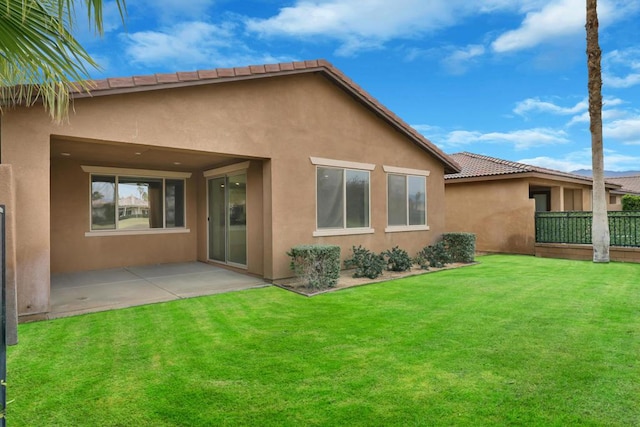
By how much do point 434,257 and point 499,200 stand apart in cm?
627

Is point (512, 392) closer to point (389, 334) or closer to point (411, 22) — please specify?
point (389, 334)

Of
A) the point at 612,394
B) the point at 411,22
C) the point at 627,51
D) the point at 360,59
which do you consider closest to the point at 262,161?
the point at 612,394

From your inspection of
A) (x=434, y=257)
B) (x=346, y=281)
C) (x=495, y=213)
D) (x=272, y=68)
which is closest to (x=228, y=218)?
(x=346, y=281)

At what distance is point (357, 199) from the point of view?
11062 mm

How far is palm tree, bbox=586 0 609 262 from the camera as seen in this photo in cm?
Answer: 1209

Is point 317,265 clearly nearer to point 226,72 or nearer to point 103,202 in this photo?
point 226,72

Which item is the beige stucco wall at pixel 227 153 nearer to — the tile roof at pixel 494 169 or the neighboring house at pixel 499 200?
the tile roof at pixel 494 169

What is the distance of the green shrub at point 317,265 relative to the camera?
8266mm

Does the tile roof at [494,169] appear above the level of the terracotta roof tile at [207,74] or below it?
below

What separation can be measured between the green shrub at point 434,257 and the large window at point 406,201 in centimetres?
110

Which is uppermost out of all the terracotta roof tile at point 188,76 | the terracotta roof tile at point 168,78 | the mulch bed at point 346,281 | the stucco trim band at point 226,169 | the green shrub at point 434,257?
the terracotta roof tile at point 188,76

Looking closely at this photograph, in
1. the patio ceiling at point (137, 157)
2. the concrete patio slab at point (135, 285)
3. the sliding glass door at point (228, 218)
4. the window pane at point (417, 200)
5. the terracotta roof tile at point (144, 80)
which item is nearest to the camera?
the terracotta roof tile at point (144, 80)

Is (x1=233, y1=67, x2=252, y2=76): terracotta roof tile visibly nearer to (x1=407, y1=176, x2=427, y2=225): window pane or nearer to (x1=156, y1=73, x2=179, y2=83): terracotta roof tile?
(x1=156, y1=73, x2=179, y2=83): terracotta roof tile

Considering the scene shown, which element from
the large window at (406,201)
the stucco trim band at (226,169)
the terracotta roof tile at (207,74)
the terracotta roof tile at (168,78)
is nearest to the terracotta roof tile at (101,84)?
the terracotta roof tile at (168,78)
